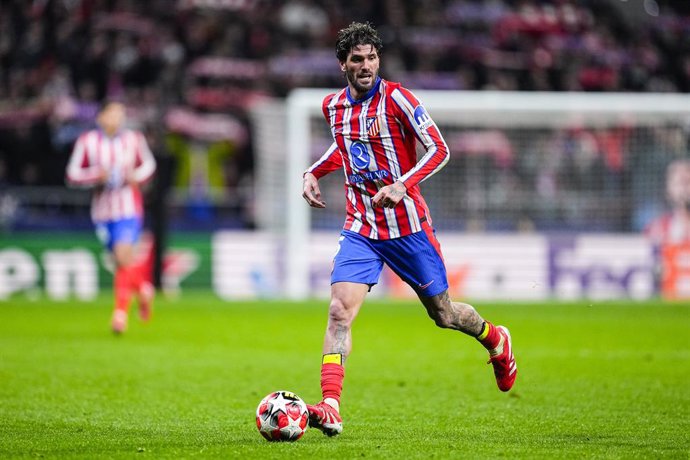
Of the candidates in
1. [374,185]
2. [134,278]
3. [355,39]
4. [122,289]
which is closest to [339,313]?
[374,185]

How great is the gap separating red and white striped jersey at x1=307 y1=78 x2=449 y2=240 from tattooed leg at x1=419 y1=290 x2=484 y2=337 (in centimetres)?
43

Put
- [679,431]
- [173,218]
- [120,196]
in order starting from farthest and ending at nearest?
[173,218] → [120,196] → [679,431]

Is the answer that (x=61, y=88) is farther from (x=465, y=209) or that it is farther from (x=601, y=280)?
(x=601, y=280)

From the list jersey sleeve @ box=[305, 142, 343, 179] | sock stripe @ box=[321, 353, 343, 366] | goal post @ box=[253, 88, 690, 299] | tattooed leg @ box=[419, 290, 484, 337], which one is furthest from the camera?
goal post @ box=[253, 88, 690, 299]

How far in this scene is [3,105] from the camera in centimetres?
2264

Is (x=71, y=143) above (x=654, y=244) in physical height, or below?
above

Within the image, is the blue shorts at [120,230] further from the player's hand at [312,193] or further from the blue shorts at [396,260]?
the blue shorts at [396,260]

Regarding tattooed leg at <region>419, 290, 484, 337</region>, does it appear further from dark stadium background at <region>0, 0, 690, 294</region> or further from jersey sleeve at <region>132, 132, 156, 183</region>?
dark stadium background at <region>0, 0, 690, 294</region>

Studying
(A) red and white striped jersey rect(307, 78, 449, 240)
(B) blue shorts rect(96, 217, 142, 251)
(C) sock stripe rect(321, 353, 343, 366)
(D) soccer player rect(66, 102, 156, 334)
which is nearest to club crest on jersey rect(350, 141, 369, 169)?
(A) red and white striped jersey rect(307, 78, 449, 240)

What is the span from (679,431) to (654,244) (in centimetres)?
1322

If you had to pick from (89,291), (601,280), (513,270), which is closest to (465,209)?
(513,270)

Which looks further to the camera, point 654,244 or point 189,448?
point 654,244

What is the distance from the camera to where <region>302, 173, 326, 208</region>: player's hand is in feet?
20.9

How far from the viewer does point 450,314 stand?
6555 mm
